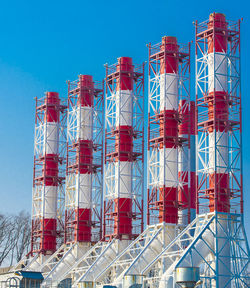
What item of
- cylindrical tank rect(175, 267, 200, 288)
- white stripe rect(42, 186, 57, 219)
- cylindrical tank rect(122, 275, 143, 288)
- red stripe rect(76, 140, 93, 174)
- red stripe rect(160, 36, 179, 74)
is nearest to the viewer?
cylindrical tank rect(175, 267, 200, 288)

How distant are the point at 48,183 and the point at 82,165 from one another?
10658 millimetres

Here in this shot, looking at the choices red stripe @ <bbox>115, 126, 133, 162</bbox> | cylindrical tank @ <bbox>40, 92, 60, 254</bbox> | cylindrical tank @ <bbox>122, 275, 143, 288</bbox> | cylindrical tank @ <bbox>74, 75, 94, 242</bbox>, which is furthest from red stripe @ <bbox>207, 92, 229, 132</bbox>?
cylindrical tank @ <bbox>40, 92, 60, 254</bbox>

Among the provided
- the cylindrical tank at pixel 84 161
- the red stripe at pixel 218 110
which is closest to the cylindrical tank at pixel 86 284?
the cylindrical tank at pixel 84 161

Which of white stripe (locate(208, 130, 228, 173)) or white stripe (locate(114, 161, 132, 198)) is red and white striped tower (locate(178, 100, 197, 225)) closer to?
white stripe (locate(114, 161, 132, 198))

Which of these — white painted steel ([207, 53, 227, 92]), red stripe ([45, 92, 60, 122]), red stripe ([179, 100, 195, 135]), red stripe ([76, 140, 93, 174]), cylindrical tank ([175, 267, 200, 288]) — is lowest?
cylindrical tank ([175, 267, 200, 288])

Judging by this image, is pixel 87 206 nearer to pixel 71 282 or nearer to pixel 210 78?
pixel 71 282

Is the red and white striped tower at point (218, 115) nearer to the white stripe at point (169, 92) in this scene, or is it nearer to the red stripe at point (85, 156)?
the white stripe at point (169, 92)

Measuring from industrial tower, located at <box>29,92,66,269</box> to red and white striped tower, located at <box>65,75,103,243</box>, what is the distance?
3856 mm

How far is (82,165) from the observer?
10025 cm

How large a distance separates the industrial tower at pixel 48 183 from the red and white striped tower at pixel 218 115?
3718 centimetres

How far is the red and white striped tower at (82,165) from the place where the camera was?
99312 mm

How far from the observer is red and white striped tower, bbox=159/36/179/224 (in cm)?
8325

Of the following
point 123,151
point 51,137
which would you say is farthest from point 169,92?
point 51,137

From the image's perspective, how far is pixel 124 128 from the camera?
9275 cm
